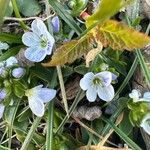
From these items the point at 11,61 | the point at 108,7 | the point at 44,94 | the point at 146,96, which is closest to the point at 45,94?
the point at 44,94

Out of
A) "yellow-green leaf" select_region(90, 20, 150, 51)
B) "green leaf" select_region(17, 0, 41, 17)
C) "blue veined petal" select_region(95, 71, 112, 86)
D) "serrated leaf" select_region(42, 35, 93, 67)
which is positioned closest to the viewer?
"yellow-green leaf" select_region(90, 20, 150, 51)

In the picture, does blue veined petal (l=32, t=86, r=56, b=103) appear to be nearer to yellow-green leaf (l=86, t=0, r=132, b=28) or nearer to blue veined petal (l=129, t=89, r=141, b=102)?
blue veined petal (l=129, t=89, r=141, b=102)

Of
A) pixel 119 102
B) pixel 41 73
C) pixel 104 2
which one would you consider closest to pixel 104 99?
pixel 119 102

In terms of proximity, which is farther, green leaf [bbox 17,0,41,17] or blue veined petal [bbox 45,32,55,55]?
green leaf [bbox 17,0,41,17]

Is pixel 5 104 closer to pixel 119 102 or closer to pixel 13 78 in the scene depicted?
pixel 13 78

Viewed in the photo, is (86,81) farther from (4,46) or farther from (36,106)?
(4,46)

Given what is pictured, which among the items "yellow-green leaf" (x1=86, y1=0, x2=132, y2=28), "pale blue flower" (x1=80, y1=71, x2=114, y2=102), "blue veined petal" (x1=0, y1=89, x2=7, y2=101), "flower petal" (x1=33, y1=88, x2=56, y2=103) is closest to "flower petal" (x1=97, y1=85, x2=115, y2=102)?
"pale blue flower" (x1=80, y1=71, x2=114, y2=102)
